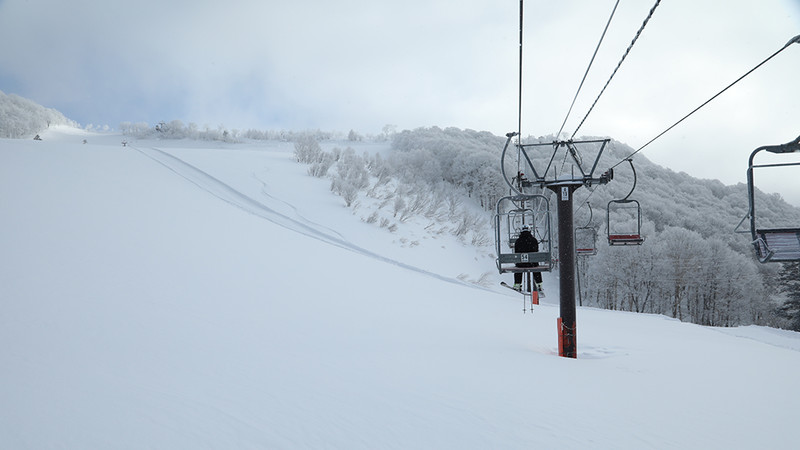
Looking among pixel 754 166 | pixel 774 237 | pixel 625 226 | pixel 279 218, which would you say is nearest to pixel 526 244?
pixel 774 237

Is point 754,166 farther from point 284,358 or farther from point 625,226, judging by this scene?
point 625,226

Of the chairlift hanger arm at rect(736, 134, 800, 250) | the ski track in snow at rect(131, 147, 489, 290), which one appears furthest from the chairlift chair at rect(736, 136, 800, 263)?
the ski track in snow at rect(131, 147, 489, 290)

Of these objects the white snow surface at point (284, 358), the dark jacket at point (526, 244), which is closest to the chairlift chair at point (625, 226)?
the dark jacket at point (526, 244)

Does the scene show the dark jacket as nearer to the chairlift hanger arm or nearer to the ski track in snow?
the chairlift hanger arm

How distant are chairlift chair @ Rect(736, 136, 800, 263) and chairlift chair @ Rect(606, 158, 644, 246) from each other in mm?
4021

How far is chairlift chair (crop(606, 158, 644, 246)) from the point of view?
10293mm

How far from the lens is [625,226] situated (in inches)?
1588

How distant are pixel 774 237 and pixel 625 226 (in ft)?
132

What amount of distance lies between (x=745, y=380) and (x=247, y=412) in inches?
321

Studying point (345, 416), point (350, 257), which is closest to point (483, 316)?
point (350, 257)

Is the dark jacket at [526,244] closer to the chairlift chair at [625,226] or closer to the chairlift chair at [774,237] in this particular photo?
the chairlift chair at [625,226]

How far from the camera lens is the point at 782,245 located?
4453 mm

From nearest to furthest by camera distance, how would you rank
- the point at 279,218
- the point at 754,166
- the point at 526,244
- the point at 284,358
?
the point at 754,166 → the point at 284,358 → the point at 526,244 → the point at 279,218

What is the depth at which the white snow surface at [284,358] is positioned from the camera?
311cm
